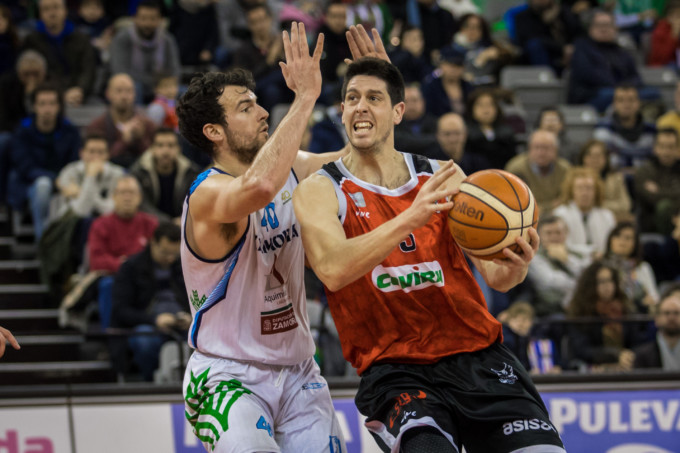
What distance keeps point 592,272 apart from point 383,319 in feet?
13.3

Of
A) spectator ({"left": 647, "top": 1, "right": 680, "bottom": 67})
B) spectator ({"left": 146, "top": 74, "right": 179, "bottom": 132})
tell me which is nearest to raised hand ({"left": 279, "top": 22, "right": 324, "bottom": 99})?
spectator ({"left": 146, "top": 74, "right": 179, "bottom": 132})

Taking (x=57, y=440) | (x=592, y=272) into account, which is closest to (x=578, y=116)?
(x=592, y=272)

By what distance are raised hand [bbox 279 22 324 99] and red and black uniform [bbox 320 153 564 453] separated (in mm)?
403

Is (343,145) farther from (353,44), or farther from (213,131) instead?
(213,131)

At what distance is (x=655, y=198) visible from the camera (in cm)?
995

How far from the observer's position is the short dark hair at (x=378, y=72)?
4.54 metres

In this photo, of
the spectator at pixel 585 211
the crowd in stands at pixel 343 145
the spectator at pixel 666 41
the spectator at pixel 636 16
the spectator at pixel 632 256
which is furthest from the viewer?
the spectator at pixel 636 16

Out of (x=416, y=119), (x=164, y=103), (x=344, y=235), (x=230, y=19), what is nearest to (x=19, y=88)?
(x=164, y=103)

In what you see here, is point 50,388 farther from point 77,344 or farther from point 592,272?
point 592,272

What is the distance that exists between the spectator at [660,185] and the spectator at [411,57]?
2.77 m

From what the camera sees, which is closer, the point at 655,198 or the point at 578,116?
the point at 655,198

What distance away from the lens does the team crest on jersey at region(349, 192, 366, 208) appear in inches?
172

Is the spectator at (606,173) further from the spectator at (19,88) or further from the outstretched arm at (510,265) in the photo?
the spectator at (19,88)

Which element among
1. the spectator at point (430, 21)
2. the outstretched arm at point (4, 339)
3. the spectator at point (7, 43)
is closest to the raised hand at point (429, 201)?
the outstretched arm at point (4, 339)
